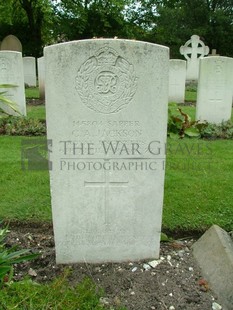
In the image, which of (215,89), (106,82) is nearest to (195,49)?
(215,89)

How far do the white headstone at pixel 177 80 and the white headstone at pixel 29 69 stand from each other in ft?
21.4

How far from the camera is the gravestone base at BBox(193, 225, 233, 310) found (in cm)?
230

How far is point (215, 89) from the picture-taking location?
7.50 metres

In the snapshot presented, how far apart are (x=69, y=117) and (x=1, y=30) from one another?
2239cm

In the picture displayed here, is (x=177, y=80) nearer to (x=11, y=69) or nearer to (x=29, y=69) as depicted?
(x=11, y=69)

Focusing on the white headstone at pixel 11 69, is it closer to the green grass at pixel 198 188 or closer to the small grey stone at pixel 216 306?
the green grass at pixel 198 188

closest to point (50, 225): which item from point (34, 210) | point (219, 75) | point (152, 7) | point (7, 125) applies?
point (34, 210)

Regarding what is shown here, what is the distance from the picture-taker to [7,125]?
23.2ft

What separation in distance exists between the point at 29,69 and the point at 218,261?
13.8 m

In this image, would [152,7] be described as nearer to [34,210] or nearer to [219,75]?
[219,75]

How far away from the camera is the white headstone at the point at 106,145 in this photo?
7.41 feet

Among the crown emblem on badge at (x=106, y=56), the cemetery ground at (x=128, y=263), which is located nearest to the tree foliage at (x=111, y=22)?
the cemetery ground at (x=128, y=263)

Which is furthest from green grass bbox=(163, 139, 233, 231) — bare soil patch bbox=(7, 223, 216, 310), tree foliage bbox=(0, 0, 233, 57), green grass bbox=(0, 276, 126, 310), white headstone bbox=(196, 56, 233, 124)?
tree foliage bbox=(0, 0, 233, 57)

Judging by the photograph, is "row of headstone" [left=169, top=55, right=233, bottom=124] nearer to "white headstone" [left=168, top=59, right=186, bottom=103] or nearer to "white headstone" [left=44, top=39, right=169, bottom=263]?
"white headstone" [left=168, top=59, right=186, bottom=103]
